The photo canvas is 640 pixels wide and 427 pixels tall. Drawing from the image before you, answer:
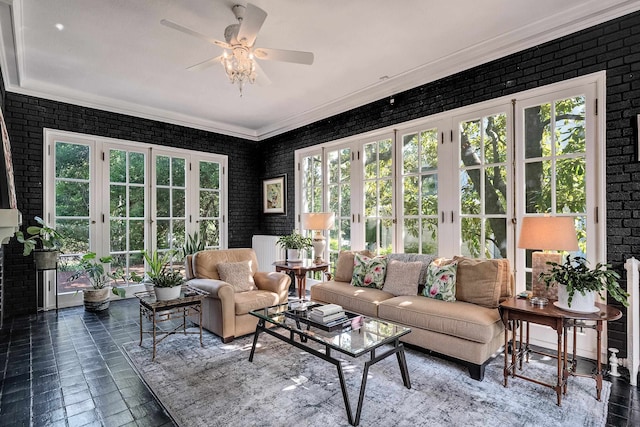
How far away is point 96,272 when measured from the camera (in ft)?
14.6

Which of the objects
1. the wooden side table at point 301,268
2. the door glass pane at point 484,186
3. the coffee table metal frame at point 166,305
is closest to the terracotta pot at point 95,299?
the coffee table metal frame at point 166,305

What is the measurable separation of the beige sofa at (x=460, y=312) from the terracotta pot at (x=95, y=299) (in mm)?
3242

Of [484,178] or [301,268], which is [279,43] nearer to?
[484,178]

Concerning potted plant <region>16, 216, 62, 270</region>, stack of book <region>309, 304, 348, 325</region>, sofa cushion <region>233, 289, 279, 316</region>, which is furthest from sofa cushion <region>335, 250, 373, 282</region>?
potted plant <region>16, 216, 62, 270</region>

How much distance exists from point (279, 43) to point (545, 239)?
2870 millimetres

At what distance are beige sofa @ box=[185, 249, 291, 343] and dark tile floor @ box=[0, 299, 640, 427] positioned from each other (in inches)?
32.2

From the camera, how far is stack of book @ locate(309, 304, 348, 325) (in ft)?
8.18

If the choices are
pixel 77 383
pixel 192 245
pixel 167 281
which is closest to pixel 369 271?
pixel 167 281

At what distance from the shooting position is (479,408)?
211 centimetres

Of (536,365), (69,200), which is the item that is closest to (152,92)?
(69,200)

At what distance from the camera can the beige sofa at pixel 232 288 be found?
10.5ft

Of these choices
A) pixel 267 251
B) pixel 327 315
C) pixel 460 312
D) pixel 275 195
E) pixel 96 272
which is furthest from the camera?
pixel 275 195

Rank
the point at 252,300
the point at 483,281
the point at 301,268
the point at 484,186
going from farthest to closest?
the point at 301,268 < the point at 484,186 < the point at 252,300 < the point at 483,281

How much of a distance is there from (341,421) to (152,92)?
4.51 metres
